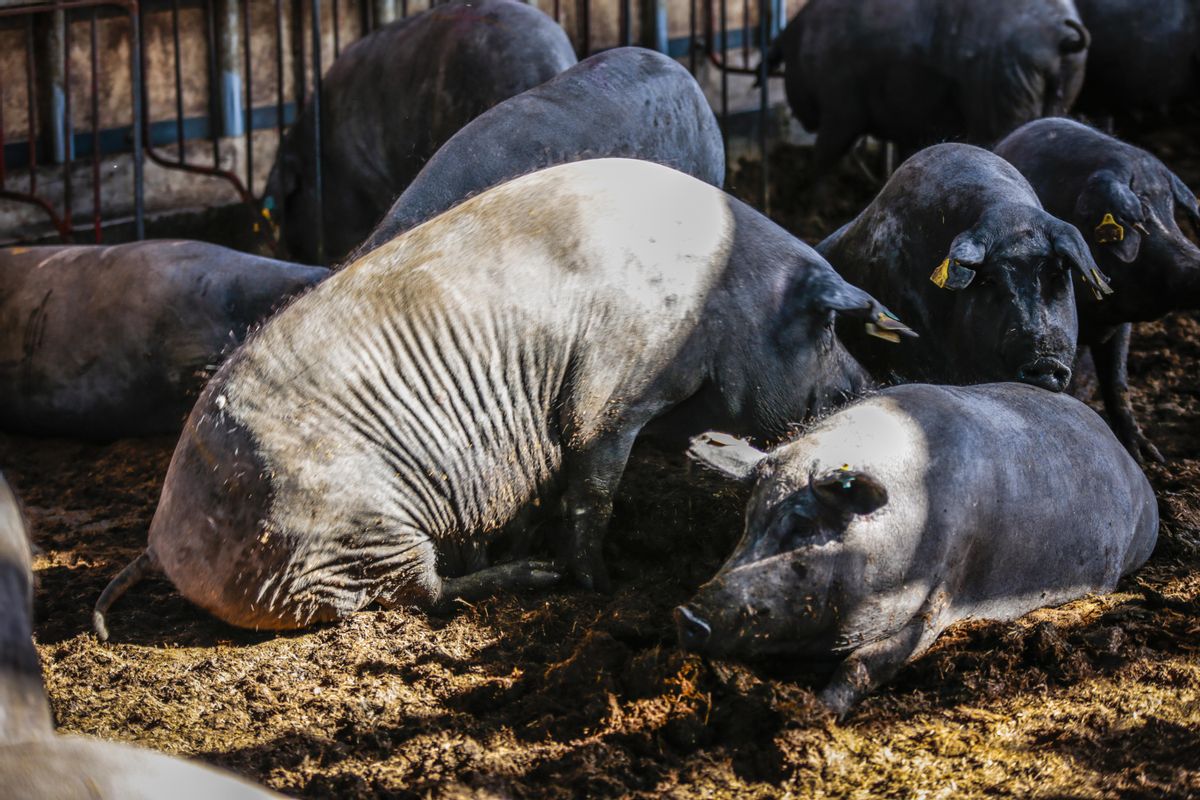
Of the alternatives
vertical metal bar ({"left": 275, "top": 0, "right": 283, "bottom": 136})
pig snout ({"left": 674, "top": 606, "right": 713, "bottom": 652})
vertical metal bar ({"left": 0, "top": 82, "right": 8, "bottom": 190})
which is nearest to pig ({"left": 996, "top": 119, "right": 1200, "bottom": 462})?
pig snout ({"left": 674, "top": 606, "right": 713, "bottom": 652})

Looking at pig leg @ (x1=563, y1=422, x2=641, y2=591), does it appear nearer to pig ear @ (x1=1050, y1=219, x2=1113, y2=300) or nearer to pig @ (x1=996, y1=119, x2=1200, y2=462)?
pig ear @ (x1=1050, y1=219, x2=1113, y2=300)

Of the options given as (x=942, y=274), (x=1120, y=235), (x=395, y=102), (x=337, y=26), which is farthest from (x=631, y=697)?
(x=337, y=26)

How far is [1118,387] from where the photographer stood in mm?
5789

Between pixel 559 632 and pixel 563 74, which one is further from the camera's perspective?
pixel 563 74

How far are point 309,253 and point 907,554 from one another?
5351mm

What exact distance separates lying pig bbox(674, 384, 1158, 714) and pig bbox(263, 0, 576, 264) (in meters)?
3.74

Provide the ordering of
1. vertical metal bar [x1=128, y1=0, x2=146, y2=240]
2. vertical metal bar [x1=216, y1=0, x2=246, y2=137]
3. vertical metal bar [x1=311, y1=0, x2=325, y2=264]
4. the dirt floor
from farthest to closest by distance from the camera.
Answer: vertical metal bar [x1=216, y1=0, x2=246, y2=137], vertical metal bar [x1=311, y1=0, x2=325, y2=264], vertical metal bar [x1=128, y1=0, x2=146, y2=240], the dirt floor

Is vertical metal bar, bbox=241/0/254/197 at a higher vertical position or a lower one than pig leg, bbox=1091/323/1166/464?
higher

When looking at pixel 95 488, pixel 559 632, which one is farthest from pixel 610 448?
pixel 95 488

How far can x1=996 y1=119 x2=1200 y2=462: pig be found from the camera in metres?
5.44

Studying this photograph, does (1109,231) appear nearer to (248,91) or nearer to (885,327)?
(885,327)

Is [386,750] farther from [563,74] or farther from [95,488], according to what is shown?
[563,74]

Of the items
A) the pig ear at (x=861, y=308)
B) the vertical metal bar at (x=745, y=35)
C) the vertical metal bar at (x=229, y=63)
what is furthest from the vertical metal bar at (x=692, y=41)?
the pig ear at (x=861, y=308)

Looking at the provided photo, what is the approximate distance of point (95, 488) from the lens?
5664 mm
